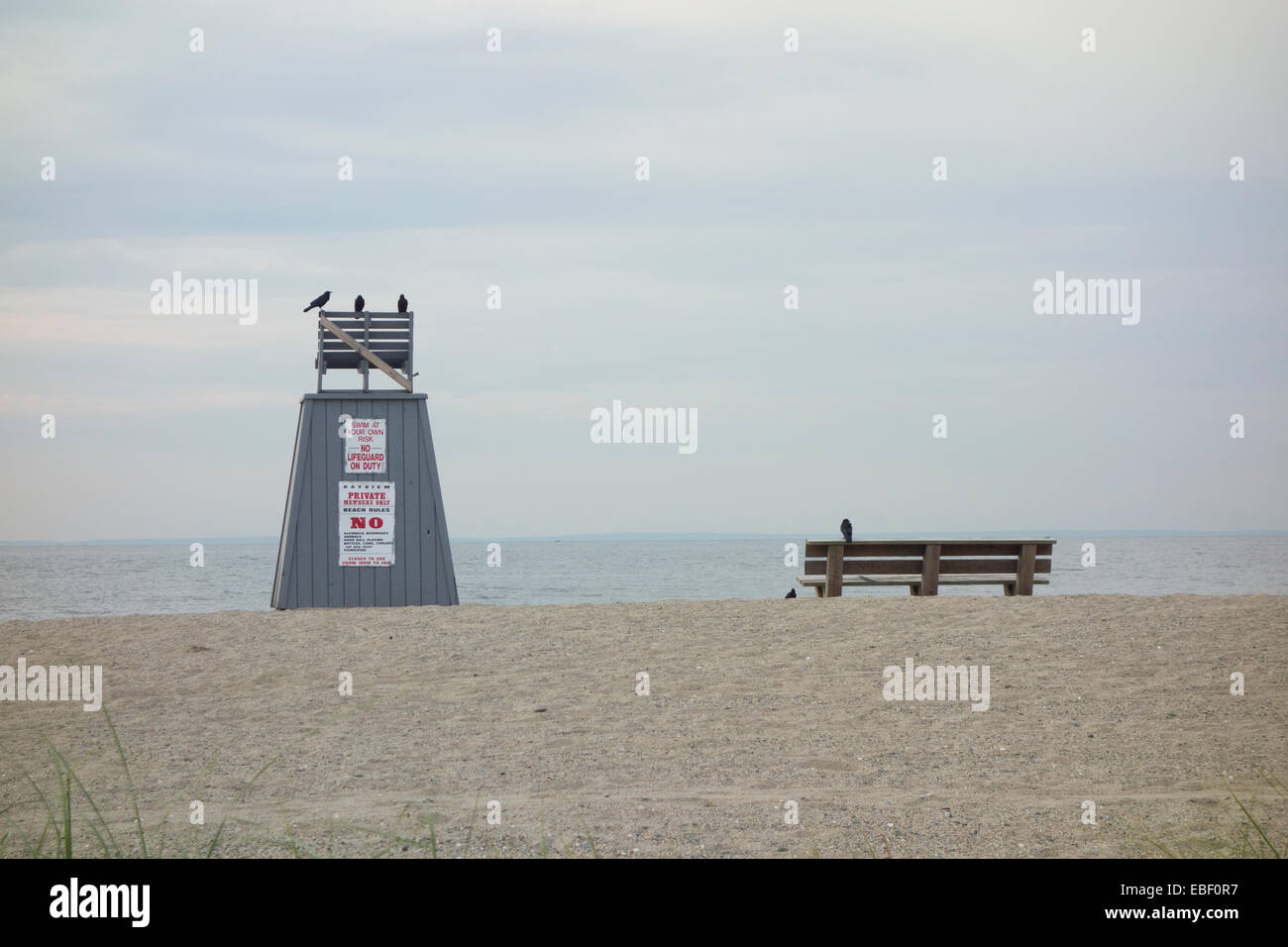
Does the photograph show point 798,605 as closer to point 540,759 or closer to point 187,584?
point 540,759

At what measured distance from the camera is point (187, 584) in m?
43.5

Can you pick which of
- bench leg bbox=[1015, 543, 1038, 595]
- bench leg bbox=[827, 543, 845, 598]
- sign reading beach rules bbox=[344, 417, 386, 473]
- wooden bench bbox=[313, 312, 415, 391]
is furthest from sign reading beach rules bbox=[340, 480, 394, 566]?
bench leg bbox=[1015, 543, 1038, 595]

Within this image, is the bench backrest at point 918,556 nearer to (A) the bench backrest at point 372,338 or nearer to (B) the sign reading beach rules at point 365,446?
(B) the sign reading beach rules at point 365,446

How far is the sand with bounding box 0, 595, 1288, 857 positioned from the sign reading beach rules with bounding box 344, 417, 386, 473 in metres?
2.37

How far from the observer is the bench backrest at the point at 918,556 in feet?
42.9

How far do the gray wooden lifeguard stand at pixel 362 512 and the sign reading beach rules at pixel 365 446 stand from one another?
0.02 m

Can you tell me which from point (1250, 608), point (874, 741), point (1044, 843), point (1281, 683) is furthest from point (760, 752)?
point (1250, 608)

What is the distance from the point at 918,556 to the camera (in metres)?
13.2

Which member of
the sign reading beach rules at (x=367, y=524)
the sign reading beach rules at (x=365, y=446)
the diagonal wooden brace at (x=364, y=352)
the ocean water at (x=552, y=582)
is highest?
the diagonal wooden brace at (x=364, y=352)

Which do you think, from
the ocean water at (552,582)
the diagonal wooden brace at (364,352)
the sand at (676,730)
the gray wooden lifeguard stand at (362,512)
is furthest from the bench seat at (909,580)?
the ocean water at (552,582)

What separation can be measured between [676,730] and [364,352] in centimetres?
873

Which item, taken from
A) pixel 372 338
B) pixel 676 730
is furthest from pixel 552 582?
pixel 676 730

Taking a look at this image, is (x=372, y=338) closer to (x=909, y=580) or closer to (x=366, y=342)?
(x=366, y=342)
